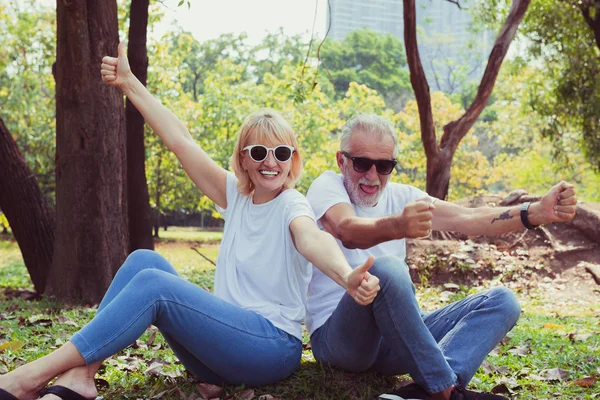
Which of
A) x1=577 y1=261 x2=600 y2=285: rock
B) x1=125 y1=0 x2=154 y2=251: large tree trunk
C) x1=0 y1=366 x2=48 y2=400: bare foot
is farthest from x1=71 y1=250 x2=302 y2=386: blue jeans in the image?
x1=577 y1=261 x2=600 y2=285: rock

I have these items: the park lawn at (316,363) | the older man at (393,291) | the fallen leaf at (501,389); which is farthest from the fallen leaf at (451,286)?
the older man at (393,291)

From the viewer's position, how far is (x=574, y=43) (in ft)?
47.6

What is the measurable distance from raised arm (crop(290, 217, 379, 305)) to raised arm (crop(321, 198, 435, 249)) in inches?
7.9

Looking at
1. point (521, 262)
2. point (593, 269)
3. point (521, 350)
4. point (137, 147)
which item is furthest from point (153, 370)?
point (593, 269)

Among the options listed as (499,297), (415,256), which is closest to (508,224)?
(499,297)

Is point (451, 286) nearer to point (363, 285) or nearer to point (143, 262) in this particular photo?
point (143, 262)

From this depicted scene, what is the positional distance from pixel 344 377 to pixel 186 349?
822 millimetres

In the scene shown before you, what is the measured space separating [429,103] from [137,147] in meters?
4.76

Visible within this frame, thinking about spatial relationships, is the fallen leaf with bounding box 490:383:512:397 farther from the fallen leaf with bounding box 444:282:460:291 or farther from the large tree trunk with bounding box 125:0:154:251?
the large tree trunk with bounding box 125:0:154:251

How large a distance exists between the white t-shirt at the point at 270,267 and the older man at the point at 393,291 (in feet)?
0.66

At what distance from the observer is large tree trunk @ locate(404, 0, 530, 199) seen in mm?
11148

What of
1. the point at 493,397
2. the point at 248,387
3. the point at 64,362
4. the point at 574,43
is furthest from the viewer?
the point at 574,43

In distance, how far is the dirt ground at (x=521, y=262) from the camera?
30.8 feet

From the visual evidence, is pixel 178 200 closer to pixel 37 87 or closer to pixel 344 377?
pixel 37 87
